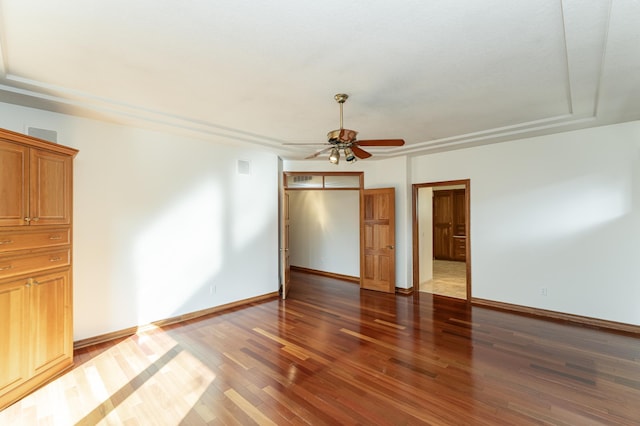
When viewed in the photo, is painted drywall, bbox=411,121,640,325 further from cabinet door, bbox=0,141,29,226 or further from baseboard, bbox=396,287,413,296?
cabinet door, bbox=0,141,29,226

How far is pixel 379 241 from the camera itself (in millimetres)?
6113

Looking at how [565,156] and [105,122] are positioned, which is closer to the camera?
[105,122]

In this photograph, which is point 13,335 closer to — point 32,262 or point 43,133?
point 32,262

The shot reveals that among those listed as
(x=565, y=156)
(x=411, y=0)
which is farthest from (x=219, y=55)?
(x=565, y=156)

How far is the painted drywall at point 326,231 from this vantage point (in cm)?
718

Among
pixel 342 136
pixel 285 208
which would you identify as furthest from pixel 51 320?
pixel 285 208

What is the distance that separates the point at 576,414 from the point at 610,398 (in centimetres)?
50

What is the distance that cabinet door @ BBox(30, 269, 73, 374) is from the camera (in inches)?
105

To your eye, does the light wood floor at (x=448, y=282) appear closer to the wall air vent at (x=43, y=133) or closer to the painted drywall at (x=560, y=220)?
the painted drywall at (x=560, y=220)

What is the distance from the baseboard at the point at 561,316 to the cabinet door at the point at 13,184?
19.9 ft

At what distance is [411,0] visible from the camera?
5.74 ft

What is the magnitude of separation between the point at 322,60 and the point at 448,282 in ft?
19.8

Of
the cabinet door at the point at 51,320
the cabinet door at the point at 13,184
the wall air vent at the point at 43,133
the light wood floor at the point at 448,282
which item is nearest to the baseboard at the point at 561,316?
the light wood floor at the point at 448,282

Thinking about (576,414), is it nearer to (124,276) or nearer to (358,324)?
(358,324)
